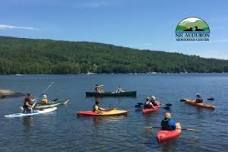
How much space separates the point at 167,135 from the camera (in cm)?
3284

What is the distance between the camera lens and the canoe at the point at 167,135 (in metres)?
32.4

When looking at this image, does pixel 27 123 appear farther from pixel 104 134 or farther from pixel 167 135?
pixel 167 135

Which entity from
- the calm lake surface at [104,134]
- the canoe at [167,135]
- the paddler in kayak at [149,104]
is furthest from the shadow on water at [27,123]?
the paddler in kayak at [149,104]

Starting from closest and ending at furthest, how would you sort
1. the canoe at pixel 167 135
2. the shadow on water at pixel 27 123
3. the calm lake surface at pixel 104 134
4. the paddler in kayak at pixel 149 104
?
the calm lake surface at pixel 104 134
the canoe at pixel 167 135
the shadow on water at pixel 27 123
the paddler in kayak at pixel 149 104

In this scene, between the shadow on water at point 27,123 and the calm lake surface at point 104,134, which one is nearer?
the calm lake surface at point 104,134

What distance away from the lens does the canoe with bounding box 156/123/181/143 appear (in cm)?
3239

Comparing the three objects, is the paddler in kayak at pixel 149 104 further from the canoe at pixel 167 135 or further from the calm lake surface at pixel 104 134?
the canoe at pixel 167 135

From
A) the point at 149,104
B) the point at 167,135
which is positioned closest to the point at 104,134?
the point at 167,135

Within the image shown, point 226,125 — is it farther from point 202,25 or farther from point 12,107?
point 12,107

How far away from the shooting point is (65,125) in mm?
41125

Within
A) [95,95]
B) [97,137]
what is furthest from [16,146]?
[95,95]

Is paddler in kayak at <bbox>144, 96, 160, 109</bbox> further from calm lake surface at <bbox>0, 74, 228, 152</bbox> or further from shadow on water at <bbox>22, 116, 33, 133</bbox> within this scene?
shadow on water at <bbox>22, 116, 33, 133</bbox>

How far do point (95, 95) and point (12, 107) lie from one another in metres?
22.7

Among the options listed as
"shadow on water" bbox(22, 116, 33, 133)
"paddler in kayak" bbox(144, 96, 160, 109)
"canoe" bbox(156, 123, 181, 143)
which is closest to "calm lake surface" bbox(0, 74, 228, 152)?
"shadow on water" bbox(22, 116, 33, 133)
